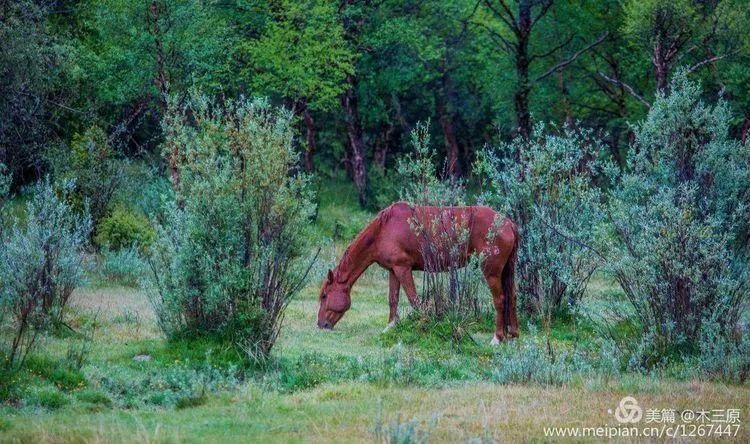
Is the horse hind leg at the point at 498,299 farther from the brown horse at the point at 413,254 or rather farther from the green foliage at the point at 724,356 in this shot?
the green foliage at the point at 724,356

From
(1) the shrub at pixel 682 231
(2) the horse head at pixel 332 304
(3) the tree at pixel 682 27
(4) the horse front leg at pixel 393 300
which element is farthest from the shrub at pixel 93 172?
(3) the tree at pixel 682 27

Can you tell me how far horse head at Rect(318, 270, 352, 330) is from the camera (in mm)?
14539

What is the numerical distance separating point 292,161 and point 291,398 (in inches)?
137

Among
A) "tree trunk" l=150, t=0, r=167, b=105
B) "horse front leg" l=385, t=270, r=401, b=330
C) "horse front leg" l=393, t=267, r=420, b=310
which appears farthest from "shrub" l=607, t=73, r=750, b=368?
"tree trunk" l=150, t=0, r=167, b=105

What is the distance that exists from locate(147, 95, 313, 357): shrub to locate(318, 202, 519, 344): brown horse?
313 cm

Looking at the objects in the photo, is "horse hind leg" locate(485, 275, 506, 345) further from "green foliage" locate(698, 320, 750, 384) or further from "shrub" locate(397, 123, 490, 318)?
"green foliage" locate(698, 320, 750, 384)

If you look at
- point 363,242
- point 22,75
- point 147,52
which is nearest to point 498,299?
point 363,242

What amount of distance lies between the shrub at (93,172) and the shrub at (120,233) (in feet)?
2.08

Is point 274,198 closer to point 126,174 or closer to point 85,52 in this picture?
point 126,174

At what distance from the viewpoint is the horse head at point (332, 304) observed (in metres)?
14.5

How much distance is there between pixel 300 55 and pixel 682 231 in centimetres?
1984

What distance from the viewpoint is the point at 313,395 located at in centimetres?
927

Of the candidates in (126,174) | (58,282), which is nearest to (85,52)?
(126,174)

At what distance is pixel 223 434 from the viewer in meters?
7.56
